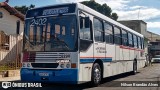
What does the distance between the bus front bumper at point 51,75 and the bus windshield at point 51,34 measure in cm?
77

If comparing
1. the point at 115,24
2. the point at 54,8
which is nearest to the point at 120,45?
the point at 115,24

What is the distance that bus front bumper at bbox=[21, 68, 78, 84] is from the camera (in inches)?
387

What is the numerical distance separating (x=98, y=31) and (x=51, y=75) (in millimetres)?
3190

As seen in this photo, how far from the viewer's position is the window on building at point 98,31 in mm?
11836

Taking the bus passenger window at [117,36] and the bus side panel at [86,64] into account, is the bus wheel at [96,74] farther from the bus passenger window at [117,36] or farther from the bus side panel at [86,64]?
the bus passenger window at [117,36]

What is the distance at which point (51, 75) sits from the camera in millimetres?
10039

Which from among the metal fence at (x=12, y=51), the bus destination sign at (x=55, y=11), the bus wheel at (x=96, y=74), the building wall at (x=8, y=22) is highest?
the building wall at (x=8, y=22)

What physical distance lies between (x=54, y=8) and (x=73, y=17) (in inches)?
39.0

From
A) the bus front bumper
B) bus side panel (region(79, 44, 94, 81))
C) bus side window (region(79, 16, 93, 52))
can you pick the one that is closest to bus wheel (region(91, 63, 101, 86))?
bus side panel (region(79, 44, 94, 81))

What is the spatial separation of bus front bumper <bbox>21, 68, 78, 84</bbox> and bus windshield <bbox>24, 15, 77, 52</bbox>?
77 cm

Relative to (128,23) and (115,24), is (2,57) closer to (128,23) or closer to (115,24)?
(115,24)

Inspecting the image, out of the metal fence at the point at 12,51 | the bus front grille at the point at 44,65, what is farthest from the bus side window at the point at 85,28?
the metal fence at the point at 12,51

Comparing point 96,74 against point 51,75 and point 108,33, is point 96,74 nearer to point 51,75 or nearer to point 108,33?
point 51,75

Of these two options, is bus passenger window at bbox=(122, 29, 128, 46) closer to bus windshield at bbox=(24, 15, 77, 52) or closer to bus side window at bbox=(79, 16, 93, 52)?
bus side window at bbox=(79, 16, 93, 52)
